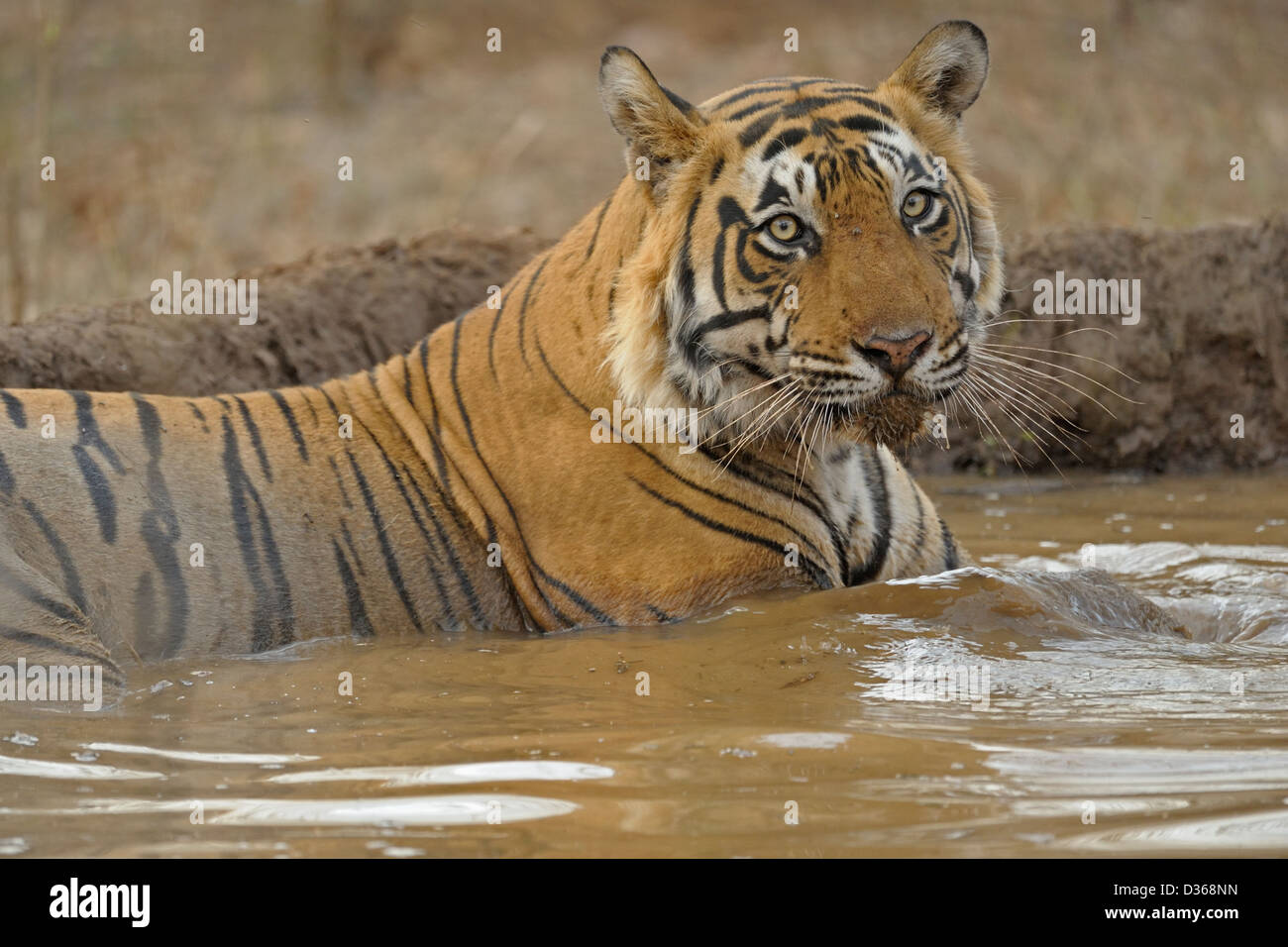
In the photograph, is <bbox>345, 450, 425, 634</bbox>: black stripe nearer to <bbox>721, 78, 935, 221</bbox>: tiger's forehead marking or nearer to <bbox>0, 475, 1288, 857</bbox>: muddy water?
<bbox>0, 475, 1288, 857</bbox>: muddy water

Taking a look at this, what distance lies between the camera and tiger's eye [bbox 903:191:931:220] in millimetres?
3723

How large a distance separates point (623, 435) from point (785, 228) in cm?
67

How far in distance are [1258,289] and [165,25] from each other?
10985 millimetres

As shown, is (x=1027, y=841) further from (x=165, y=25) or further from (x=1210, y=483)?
(x=165, y=25)

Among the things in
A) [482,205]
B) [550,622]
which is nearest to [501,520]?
[550,622]

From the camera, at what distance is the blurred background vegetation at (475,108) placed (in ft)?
34.8

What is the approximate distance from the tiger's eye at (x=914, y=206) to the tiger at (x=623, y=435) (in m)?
0.03

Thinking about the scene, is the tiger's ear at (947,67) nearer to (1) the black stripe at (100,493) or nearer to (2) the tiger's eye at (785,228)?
(2) the tiger's eye at (785,228)

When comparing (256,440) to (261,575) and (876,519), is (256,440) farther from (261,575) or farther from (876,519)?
(876,519)

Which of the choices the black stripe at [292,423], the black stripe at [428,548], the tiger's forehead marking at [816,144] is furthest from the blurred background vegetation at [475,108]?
the tiger's forehead marking at [816,144]

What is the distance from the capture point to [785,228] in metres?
3.71

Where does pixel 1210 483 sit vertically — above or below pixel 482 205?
below

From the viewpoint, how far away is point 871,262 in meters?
3.57

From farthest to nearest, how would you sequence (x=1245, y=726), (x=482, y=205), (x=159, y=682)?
(x=482, y=205) → (x=159, y=682) → (x=1245, y=726)
